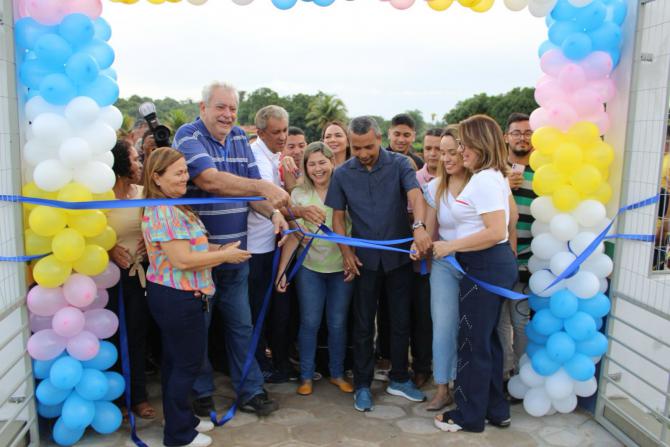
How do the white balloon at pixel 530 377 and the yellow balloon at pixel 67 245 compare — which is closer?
the yellow balloon at pixel 67 245

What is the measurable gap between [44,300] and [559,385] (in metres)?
3.22

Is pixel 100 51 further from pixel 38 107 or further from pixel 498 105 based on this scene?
pixel 498 105

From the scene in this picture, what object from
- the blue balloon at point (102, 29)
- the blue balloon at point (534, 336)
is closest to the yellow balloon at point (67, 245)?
the blue balloon at point (102, 29)

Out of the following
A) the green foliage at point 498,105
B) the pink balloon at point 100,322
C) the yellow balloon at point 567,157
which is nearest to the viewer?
the pink balloon at point 100,322

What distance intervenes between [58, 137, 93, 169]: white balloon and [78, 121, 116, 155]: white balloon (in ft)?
0.12

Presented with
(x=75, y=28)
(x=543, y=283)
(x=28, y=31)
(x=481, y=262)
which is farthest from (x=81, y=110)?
(x=543, y=283)

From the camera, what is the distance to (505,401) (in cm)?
380

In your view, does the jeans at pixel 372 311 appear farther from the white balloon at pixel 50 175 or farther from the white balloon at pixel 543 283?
the white balloon at pixel 50 175

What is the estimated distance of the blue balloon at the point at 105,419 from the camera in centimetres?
351

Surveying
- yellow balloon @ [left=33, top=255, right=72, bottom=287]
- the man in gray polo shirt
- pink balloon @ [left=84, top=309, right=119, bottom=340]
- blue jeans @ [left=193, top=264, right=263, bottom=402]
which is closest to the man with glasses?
the man in gray polo shirt

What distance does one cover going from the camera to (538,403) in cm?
384

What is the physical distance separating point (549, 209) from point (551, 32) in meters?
1.13

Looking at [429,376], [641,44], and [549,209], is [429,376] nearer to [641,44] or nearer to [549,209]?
[549,209]

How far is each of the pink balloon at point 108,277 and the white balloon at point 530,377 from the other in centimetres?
273
